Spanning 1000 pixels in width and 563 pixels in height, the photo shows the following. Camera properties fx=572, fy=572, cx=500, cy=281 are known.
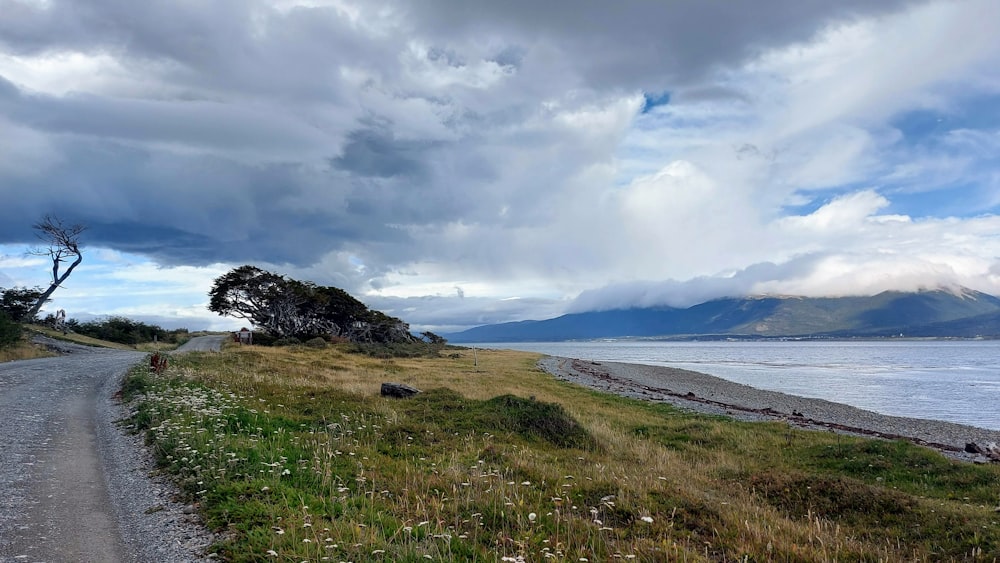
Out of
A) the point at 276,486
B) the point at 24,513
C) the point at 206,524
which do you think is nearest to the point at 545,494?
the point at 276,486

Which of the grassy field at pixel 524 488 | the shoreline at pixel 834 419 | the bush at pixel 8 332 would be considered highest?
the bush at pixel 8 332

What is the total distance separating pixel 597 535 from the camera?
24.6 ft

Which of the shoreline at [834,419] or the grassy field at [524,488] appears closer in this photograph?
the grassy field at [524,488]

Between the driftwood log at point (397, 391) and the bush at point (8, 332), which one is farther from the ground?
the bush at point (8, 332)

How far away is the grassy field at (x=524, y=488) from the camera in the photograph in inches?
271

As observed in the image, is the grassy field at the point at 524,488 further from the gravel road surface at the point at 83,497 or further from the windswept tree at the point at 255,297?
the windswept tree at the point at 255,297

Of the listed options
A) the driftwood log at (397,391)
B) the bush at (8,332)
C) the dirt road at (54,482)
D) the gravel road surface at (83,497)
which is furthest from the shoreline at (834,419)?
the bush at (8,332)

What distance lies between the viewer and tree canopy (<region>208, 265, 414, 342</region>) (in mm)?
73375

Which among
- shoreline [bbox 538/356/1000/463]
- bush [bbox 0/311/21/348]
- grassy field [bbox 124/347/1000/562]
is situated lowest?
shoreline [bbox 538/356/1000/463]

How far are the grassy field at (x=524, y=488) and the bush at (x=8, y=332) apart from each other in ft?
93.7

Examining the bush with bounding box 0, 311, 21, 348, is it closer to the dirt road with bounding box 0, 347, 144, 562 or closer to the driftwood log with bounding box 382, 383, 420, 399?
the dirt road with bounding box 0, 347, 144, 562

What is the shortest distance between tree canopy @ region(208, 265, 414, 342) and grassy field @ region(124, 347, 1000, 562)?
58512 millimetres

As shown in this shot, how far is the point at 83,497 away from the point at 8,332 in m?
41.5

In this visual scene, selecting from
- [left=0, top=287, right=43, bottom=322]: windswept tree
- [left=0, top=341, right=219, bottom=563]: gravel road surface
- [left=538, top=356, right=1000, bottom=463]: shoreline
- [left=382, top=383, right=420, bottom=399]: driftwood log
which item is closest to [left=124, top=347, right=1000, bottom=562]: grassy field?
[left=0, top=341, right=219, bottom=563]: gravel road surface
